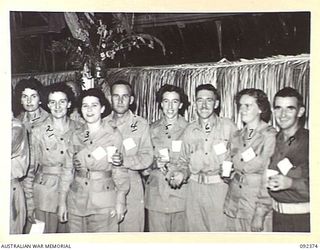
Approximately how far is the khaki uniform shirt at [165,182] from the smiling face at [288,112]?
4.3 inches

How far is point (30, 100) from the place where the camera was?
59 cm

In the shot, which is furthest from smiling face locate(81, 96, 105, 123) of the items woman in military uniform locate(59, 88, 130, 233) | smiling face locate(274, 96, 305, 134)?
smiling face locate(274, 96, 305, 134)

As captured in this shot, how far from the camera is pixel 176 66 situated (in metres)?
0.59

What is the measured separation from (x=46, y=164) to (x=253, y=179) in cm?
24

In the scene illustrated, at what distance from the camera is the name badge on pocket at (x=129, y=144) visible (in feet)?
1.95

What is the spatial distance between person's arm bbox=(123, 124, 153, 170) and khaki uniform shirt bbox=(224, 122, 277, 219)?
0.10 m

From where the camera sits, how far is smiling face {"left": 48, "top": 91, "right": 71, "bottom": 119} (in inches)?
23.4

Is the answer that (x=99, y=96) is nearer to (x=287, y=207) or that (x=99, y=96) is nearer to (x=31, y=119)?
(x=31, y=119)

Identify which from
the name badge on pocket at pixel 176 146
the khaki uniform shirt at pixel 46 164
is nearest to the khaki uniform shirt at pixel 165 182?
the name badge on pocket at pixel 176 146

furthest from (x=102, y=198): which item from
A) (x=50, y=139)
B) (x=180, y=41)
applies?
(x=180, y=41)

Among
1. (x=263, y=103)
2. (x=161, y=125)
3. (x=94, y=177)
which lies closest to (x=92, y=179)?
(x=94, y=177)
